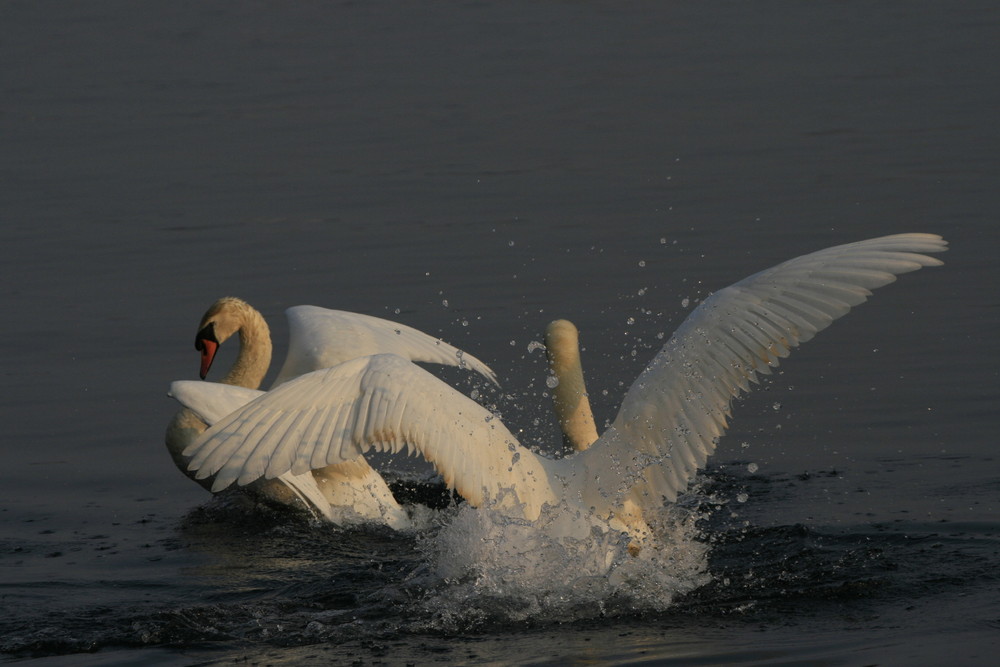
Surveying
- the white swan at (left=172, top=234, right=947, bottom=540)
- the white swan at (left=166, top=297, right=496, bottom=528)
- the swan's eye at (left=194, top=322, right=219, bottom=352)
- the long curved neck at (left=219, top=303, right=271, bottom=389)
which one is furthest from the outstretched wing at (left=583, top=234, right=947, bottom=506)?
the swan's eye at (left=194, top=322, right=219, bottom=352)

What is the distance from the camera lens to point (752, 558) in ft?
23.2

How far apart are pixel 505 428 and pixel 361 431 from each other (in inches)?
22.3

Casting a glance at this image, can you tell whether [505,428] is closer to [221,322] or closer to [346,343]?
[346,343]

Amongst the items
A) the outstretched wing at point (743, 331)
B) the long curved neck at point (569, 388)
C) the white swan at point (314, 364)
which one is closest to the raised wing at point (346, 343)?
the white swan at point (314, 364)

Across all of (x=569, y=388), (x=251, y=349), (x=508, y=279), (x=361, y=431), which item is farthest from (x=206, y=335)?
(x=361, y=431)

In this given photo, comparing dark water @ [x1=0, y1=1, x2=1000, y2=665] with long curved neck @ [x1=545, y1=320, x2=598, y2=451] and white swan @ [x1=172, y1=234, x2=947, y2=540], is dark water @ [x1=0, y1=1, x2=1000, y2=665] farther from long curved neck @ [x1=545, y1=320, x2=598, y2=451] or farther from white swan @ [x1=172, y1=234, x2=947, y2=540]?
long curved neck @ [x1=545, y1=320, x2=598, y2=451]

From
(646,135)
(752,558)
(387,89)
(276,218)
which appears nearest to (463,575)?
(752,558)

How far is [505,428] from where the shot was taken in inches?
259

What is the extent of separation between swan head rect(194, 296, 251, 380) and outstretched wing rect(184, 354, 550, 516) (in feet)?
10.5

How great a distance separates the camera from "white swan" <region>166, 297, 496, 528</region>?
27.3ft

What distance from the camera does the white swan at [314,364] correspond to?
832 cm

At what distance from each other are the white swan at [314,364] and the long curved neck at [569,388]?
0.77 metres

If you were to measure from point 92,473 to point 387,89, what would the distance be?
930 cm

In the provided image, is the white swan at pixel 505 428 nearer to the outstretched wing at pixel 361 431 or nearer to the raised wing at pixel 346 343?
the outstretched wing at pixel 361 431
